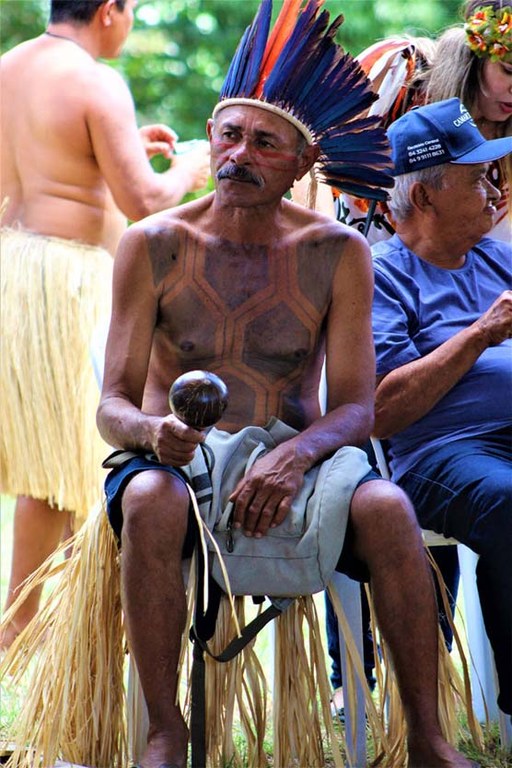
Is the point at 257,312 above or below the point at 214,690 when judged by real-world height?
above

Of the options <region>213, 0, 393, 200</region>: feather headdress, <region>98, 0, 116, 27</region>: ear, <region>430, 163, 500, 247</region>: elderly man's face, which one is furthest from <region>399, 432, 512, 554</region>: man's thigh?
<region>98, 0, 116, 27</region>: ear

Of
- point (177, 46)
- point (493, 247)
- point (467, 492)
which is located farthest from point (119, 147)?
point (177, 46)

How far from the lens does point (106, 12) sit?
4.40 m

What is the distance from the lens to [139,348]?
2863 mm

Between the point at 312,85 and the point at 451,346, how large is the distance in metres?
0.73

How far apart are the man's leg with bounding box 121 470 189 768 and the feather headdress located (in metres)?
0.97

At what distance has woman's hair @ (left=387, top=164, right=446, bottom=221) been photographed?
3.31m

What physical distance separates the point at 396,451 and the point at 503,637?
559mm

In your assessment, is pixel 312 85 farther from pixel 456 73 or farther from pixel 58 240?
pixel 58 240

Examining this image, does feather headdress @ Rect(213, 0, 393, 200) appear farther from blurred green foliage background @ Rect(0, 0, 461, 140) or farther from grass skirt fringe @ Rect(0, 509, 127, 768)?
blurred green foliage background @ Rect(0, 0, 461, 140)

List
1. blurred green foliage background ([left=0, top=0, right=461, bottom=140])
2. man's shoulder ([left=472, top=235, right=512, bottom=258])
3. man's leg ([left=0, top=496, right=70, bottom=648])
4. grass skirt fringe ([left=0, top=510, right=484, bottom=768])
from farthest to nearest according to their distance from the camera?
blurred green foliage background ([left=0, top=0, right=461, bottom=140])
man's leg ([left=0, top=496, right=70, bottom=648])
man's shoulder ([left=472, top=235, right=512, bottom=258])
grass skirt fringe ([left=0, top=510, right=484, bottom=768])

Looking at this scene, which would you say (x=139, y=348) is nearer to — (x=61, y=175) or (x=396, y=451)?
(x=396, y=451)

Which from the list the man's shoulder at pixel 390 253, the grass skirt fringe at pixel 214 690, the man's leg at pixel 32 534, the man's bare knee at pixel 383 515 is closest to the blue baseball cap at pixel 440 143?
the man's shoulder at pixel 390 253

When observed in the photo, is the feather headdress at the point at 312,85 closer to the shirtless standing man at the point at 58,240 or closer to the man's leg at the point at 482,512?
the man's leg at the point at 482,512
